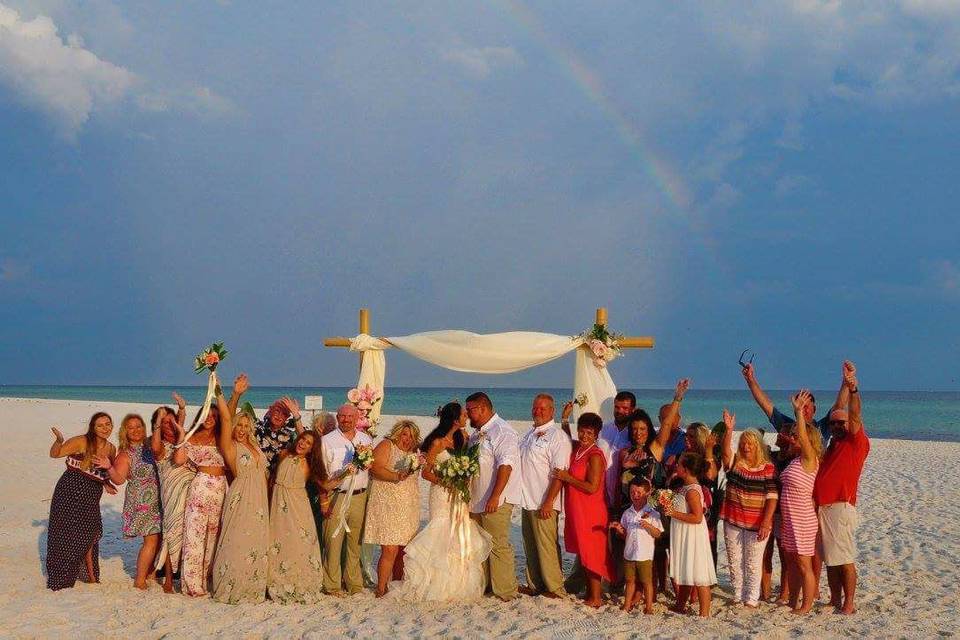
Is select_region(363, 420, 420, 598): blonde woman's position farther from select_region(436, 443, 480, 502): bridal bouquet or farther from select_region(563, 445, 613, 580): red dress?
select_region(563, 445, 613, 580): red dress

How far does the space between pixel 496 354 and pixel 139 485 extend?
4129 millimetres

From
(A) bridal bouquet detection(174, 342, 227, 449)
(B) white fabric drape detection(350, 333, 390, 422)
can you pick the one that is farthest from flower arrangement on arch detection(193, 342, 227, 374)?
(B) white fabric drape detection(350, 333, 390, 422)

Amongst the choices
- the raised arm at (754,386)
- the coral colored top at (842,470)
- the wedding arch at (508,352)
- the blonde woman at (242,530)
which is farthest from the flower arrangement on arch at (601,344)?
the blonde woman at (242,530)

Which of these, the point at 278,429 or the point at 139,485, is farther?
the point at 278,429

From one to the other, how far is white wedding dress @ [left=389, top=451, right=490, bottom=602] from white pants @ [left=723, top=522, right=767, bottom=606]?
6.75 feet

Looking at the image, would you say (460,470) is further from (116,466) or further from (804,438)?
(116,466)

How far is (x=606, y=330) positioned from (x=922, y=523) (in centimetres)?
589

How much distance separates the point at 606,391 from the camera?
29.2 feet

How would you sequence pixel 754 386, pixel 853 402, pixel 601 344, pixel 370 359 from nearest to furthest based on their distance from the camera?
pixel 853 402 → pixel 754 386 → pixel 601 344 → pixel 370 359

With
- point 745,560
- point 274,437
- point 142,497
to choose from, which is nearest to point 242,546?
point 274,437

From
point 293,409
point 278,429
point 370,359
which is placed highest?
point 370,359

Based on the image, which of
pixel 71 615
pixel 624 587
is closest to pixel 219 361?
pixel 71 615

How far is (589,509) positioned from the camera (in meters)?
6.64

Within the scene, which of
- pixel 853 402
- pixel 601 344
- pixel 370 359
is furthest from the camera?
pixel 370 359
